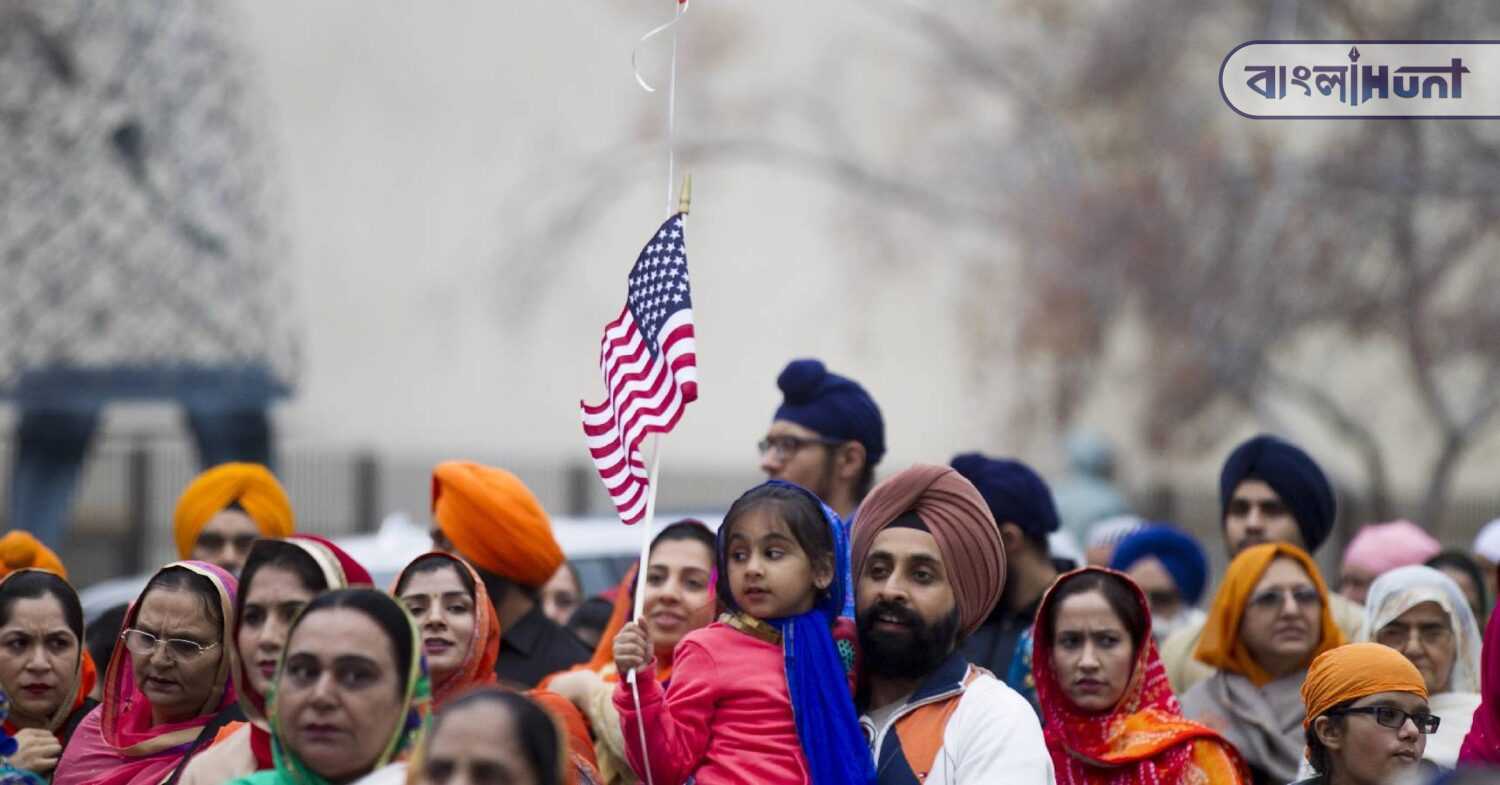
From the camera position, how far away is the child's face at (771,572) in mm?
4871

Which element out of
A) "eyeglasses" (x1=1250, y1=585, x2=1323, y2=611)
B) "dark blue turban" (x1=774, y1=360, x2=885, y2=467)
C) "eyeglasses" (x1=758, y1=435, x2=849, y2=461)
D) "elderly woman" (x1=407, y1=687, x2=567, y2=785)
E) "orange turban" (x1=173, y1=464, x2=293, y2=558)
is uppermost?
"dark blue turban" (x1=774, y1=360, x2=885, y2=467)

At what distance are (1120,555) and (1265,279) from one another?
12.6 m

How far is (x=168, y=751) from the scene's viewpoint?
4980mm

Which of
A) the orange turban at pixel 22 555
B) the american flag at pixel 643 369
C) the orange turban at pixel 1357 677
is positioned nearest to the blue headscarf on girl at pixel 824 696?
the american flag at pixel 643 369

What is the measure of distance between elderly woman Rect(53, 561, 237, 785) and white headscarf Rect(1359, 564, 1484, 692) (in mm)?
3331

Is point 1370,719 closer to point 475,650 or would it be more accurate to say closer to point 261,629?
point 475,650

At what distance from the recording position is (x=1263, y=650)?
6.30 metres

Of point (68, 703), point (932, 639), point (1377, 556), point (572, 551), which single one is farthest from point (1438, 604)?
point (572, 551)

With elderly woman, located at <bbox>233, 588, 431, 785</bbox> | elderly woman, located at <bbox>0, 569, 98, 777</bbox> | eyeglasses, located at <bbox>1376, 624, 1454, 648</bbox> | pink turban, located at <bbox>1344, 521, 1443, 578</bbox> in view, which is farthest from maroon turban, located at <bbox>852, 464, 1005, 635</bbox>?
pink turban, located at <bbox>1344, 521, 1443, 578</bbox>

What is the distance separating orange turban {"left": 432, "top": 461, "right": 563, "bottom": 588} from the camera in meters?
6.20

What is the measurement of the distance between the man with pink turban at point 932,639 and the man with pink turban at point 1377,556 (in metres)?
3.27

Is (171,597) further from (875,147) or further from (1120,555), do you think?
(875,147)

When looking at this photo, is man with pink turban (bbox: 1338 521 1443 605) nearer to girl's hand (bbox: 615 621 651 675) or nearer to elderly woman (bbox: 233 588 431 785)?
girl's hand (bbox: 615 621 651 675)

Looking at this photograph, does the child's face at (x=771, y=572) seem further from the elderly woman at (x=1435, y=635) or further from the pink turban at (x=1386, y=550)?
the pink turban at (x=1386, y=550)
